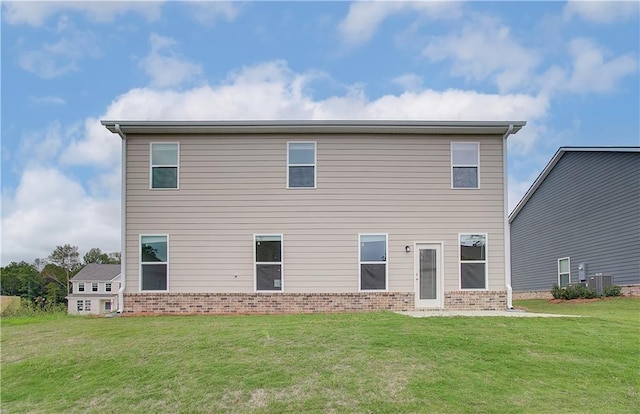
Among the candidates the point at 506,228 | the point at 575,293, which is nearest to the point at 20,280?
the point at 506,228

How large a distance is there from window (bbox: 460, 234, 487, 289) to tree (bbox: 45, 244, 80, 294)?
5024 cm

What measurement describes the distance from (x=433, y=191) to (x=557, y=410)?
780cm

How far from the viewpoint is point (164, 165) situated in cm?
1284

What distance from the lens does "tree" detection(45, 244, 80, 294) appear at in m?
53.6

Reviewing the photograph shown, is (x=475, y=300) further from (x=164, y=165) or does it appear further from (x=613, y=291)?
(x=164, y=165)

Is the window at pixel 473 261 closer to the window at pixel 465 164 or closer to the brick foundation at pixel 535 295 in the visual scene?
the window at pixel 465 164

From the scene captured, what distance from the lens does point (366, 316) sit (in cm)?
1073

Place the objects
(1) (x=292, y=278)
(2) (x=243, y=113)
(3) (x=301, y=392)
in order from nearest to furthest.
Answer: (3) (x=301, y=392), (1) (x=292, y=278), (2) (x=243, y=113)

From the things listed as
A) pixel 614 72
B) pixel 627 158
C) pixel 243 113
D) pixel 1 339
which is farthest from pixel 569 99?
pixel 1 339

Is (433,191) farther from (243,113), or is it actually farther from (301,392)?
(301,392)

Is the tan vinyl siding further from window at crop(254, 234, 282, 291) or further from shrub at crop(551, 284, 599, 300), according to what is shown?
shrub at crop(551, 284, 599, 300)

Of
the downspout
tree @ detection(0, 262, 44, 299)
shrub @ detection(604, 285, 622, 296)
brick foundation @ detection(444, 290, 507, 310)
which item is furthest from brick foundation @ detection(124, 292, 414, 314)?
tree @ detection(0, 262, 44, 299)

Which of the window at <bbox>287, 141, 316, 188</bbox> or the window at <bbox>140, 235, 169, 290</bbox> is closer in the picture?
the window at <bbox>140, 235, 169, 290</bbox>

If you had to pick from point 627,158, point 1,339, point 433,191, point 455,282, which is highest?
point 627,158
